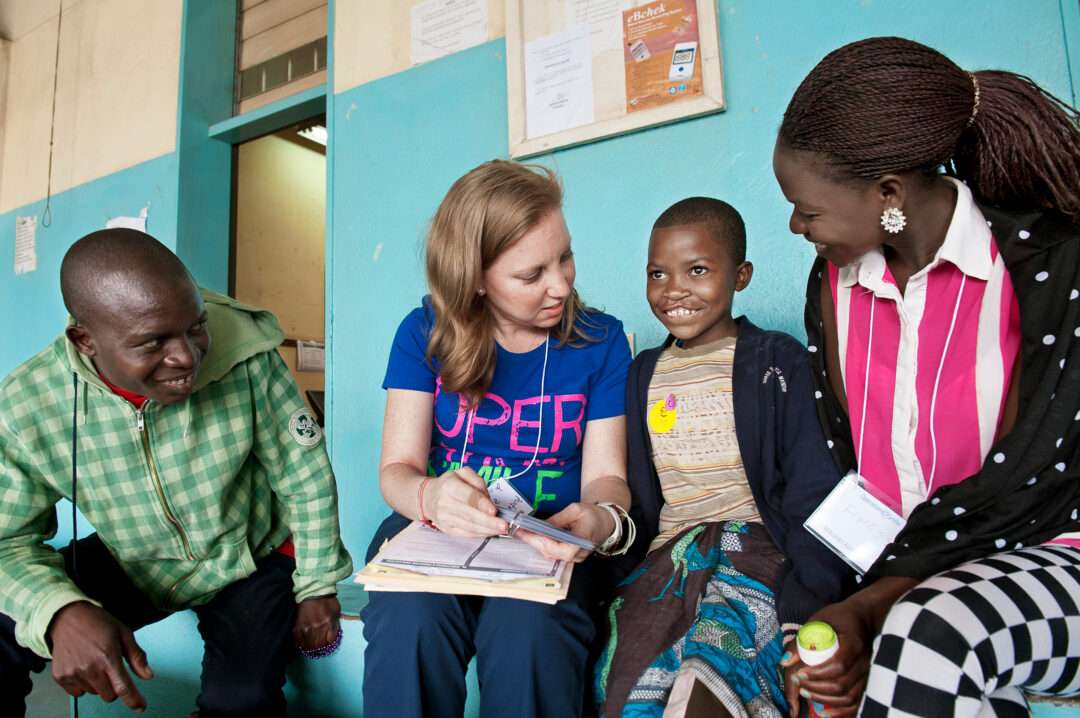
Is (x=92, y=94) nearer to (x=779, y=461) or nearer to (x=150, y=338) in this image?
(x=150, y=338)

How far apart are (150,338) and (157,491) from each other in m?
0.37

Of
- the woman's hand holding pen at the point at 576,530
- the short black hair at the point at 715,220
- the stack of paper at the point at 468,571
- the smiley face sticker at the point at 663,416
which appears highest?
the short black hair at the point at 715,220

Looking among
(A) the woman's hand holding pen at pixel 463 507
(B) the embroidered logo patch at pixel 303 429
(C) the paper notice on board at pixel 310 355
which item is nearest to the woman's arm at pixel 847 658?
(A) the woman's hand holding pen at pixel 463 507

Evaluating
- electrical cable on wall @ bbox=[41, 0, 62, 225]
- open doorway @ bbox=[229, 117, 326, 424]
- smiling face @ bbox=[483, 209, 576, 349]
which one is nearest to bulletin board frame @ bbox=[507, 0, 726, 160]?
smiling face @ bbox=[483, 209, 576, 349]

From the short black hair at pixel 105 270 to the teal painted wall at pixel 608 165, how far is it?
51.7 inches

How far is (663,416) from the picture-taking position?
151 cm

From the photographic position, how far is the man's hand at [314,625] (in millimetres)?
1598

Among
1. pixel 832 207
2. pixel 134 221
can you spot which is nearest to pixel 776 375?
pixel 832 207

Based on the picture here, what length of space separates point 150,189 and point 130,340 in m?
2.72

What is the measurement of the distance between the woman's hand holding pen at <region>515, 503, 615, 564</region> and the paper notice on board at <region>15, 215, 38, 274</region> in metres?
4.37

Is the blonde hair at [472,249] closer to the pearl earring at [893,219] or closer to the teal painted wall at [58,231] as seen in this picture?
the pearl earring at [893,219]

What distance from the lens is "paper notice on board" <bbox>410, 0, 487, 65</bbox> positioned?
257 centimetres

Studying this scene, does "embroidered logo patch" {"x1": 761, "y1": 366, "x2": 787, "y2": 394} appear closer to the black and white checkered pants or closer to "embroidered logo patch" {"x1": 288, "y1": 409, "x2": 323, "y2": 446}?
the black and white checkered pants

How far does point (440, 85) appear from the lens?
266cm
